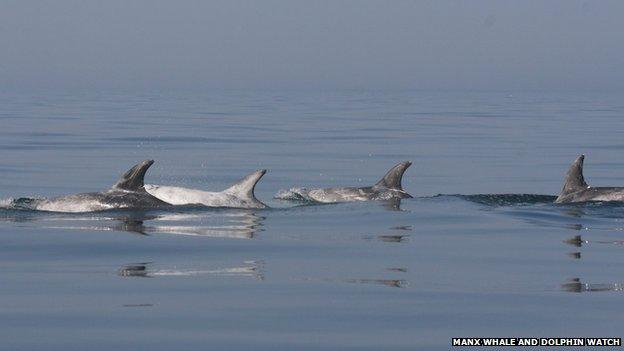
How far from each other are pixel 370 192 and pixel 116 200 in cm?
578

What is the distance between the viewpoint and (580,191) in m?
22.0

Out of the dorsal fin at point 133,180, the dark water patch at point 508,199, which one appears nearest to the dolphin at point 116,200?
the dorsal fin at point 133,180

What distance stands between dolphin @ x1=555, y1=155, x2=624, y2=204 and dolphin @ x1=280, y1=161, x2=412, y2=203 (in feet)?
9.60

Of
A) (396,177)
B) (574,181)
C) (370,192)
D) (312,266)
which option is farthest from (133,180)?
(574,181)

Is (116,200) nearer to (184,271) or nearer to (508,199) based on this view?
(184,271)

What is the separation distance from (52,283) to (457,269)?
423 centimetres

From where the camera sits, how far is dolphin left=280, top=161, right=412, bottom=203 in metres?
23.3

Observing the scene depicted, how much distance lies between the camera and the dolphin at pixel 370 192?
76.6 feet

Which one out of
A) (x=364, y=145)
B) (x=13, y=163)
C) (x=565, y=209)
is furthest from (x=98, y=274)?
(x=364, y=145)

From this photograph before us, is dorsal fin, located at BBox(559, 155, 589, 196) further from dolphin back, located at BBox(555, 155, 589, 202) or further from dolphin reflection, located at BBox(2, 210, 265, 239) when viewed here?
dolphin reflection, located at BBox(2, 210, 265, 239)

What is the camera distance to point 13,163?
106ft

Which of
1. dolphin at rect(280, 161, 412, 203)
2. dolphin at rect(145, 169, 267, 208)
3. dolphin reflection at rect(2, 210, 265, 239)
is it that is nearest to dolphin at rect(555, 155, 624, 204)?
dolphin at rect(280, 161, 412, 203)

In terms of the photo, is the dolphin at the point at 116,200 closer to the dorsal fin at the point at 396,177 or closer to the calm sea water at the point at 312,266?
the calm sea water at the point at 312,266

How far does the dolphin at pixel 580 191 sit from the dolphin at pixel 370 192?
2928 mm
